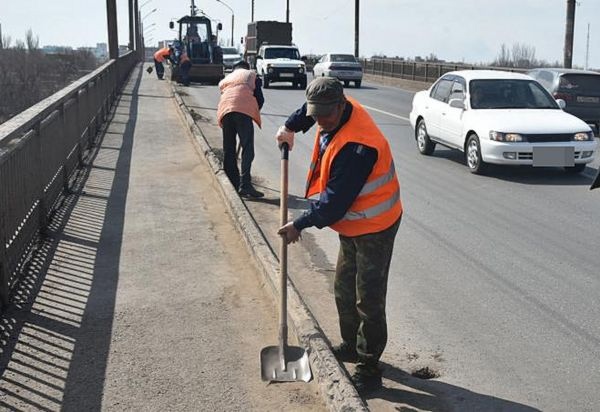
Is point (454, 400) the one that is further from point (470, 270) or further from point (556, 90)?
point (556, 90)

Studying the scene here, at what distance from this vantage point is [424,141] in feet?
46.7

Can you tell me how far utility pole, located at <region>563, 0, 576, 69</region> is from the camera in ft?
91.5

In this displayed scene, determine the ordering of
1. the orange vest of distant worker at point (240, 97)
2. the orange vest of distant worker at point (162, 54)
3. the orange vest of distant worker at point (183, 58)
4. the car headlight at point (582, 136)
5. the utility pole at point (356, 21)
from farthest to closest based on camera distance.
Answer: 1. the utility pole at point (356, 21)
2. the orange vest of distant worker at point (162, 54)
3. the orange vest of distant worker at point (183, 58)
4. the car headlight at point (582, 136)
5. the orange vest of distant worker at point (240, 97)

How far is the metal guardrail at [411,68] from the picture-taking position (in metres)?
36.1

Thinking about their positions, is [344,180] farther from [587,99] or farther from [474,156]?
[587,99]

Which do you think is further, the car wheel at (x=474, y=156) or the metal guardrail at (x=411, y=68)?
the metal guardrail at (x=411, y=68)

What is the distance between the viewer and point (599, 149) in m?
15.6

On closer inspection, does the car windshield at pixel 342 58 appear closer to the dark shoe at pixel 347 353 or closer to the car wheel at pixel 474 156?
the car wheel at pixel 474 156

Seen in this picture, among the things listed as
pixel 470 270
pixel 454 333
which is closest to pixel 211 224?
pixel 470 270

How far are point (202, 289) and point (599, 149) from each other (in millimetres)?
11770

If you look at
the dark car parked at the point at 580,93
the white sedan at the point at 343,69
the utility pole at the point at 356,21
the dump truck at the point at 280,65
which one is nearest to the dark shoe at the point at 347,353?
the dark car parked at the point at 580,93

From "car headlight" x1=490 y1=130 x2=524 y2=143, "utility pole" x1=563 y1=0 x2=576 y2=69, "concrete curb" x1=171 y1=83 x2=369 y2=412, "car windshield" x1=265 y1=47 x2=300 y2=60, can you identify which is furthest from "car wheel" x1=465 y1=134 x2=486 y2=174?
"car windshield" x1=265 y1=47 x2=300 y2=60

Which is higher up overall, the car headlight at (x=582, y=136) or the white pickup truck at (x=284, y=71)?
the white pickup truck at (x=284, y=71)

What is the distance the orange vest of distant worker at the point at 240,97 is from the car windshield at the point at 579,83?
10739 mm
